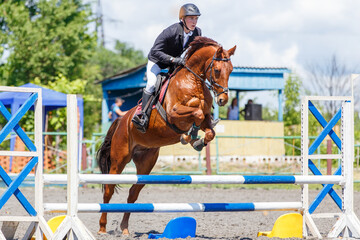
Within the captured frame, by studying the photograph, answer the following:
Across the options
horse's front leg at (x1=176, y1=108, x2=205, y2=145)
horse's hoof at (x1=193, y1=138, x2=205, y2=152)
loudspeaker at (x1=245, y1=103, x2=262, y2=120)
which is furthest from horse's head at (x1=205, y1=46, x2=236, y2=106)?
loudspeaker at (x1=245, y1=103, x2=262, y2=120)

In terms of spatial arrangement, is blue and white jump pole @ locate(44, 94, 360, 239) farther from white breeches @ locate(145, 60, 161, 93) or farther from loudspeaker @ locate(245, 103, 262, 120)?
loudspeaker @ locate(245, 103, 262, 120)

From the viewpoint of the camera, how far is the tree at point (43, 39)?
1808 centimetres

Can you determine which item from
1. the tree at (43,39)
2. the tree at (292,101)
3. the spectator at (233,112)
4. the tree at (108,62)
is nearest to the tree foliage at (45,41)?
the tree at (43,39)

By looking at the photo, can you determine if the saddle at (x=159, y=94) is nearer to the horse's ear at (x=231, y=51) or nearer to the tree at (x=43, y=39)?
the horse's ear at (x=231, y=51)

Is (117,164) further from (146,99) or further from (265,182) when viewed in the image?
(265,182)

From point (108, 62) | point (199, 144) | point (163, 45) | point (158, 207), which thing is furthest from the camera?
point (108, 62)

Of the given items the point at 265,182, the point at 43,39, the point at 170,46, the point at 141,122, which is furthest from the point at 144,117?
the point at 43,39

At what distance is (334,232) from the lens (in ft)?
14.6

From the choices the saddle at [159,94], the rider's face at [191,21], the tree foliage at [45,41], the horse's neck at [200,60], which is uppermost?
the tree foliage at [45,41]

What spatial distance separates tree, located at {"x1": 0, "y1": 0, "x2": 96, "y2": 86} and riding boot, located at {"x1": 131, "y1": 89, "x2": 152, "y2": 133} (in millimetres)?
13869

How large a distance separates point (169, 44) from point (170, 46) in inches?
1.3

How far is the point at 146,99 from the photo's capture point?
208 inches

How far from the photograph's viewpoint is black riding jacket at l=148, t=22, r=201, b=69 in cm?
511

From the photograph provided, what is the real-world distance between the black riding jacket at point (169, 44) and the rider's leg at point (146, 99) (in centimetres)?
9
